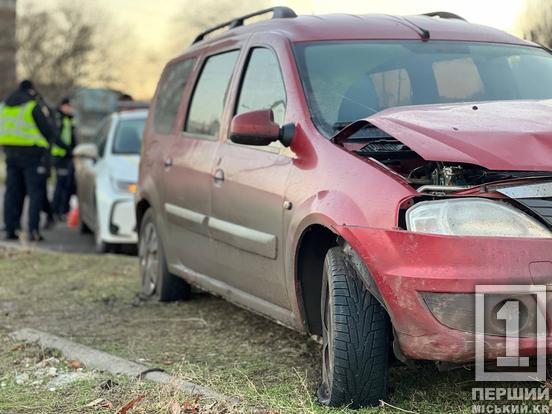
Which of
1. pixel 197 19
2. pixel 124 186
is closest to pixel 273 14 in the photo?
pixel 124 186

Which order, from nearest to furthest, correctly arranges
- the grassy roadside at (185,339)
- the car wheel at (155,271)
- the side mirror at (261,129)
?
the grassy roadside at (185,339) → the side mirror at (261,129) → the car wheel at (155,271)

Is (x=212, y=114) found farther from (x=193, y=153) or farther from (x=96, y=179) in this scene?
(x=96, y=179)

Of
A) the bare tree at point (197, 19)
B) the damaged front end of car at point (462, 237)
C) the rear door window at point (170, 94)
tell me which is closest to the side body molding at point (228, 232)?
the rear door window at point (170, 94)

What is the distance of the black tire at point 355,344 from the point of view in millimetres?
3664

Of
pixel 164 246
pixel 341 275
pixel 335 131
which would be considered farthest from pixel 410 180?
pixel 164 246

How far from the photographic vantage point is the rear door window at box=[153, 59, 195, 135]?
6.33 m

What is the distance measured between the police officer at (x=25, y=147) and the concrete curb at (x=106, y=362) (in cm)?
548

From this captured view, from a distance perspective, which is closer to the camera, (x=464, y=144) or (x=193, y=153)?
(x=464, y=144)

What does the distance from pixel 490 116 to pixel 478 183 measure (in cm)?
34

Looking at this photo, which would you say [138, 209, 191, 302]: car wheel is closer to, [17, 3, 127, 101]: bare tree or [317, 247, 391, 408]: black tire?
[317, 247, 391, 408]: black tire

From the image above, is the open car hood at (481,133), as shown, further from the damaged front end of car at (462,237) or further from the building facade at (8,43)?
the building facade at (8,43)

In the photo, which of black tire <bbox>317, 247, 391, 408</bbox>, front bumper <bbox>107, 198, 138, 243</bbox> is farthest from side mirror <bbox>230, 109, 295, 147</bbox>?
front bumper <bbox>107, 198, 138, 243</bbox>

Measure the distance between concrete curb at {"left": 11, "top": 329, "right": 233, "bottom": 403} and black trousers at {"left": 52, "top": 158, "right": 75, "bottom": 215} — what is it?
8348mm

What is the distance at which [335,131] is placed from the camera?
14.1 ft
